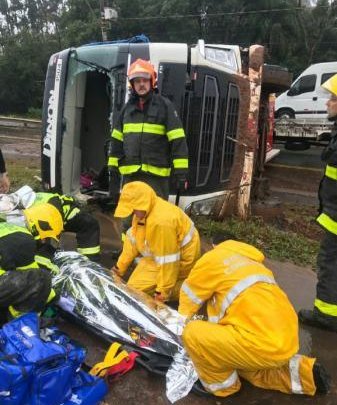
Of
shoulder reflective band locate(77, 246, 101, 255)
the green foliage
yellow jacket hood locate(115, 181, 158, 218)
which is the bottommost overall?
shoulder reflective band locate(77, 246, 101, 255)

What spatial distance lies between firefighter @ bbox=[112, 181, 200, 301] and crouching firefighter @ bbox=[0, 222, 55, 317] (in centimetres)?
73

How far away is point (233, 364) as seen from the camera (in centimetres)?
248

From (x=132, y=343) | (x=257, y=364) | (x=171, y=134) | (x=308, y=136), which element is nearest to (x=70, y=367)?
(x=132, y=343)

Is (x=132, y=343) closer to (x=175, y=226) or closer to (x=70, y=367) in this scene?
(x=70, y=367)

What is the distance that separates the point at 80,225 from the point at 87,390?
1.81 meters

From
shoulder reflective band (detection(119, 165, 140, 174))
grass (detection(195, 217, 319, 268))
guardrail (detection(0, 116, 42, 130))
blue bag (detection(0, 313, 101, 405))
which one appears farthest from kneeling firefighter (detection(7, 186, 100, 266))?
guardrail (detection(0, 116, 42, 130))

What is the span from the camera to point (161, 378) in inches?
110

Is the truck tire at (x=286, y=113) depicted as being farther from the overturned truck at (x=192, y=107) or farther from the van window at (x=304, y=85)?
the overturned truck at (x=192, y=107)

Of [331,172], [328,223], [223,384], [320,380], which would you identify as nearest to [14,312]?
[223,384]

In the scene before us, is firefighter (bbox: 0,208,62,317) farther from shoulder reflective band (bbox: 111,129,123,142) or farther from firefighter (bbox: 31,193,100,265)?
shoulder reflective band (bbox: 111,129,123,142)

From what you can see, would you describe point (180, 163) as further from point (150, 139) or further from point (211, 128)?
point (211, 128)

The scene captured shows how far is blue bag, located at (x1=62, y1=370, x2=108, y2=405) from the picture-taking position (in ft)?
8.00

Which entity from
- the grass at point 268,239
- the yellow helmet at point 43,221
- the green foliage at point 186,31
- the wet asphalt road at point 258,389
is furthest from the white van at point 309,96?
the yellow helmet at point 43,221

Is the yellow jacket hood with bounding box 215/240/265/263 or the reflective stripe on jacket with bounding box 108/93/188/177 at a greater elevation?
the reflective stripe on jacket with bounding box 108/93/188/177
